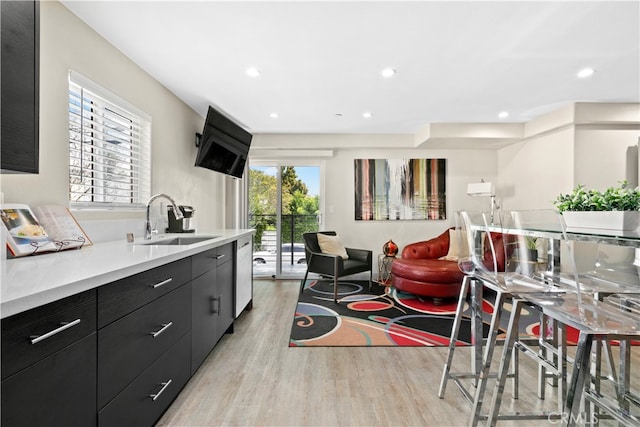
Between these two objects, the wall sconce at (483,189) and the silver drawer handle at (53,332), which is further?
the wall sconce at (483,189)

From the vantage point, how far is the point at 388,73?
263 cm

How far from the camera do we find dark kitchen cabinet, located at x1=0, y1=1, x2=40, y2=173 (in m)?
1.12

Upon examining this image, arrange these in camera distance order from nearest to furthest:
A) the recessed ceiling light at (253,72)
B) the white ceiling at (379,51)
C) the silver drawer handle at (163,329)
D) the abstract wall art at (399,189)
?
the silver drawer handle at (163,329)
the white ceiling at (379,51)
the recessed ceiling light at (253,72)
the abstract wall art at (399,189)

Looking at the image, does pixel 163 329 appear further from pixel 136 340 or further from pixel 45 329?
pixel 45 329

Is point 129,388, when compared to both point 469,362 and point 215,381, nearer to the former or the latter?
point 215,381

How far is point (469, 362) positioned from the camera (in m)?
2.19

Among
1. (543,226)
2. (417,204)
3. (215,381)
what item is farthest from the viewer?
(417,204)

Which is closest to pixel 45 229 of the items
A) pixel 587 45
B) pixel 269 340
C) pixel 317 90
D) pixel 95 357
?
pixel 95 357

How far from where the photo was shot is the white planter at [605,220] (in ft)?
4.07

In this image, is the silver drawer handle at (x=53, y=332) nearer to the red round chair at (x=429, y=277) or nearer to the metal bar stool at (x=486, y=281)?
the metal bar stool at (x=486, y=281)

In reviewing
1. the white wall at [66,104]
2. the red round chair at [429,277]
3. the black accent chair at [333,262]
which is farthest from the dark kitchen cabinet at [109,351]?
the red round chair at [429,277]

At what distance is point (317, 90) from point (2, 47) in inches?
92.1

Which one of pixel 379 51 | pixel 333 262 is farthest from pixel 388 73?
pixel 333 262

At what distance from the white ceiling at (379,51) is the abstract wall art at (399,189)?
142 centimetres
